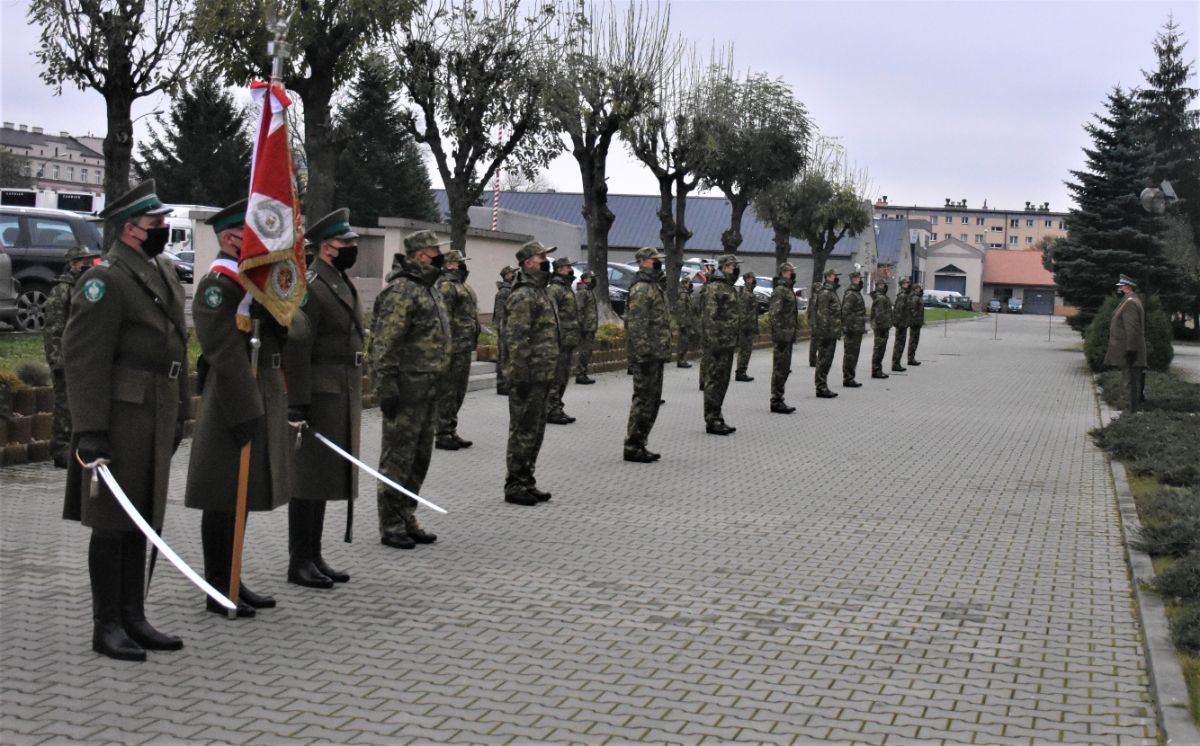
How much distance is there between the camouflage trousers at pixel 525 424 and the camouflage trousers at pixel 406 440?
171 cm

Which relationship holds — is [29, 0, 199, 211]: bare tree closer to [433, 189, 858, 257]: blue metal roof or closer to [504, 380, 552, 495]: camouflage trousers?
[504, 380, 552, 495]: camouflage trousers

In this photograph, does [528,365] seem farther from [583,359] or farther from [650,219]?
[650,219]

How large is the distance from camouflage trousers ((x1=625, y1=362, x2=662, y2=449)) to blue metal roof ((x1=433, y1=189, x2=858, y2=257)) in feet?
226

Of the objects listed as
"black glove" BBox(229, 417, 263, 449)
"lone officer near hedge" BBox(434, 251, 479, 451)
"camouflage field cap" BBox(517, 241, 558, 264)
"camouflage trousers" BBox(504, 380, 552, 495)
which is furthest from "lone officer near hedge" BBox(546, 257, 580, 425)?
"black glove" BBox(229, 417, 263, 449)

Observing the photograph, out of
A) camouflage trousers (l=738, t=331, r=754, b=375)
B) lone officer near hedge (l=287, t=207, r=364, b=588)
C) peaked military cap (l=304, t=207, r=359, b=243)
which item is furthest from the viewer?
camouflage trousers (l=738, t=331, r=754, b=375)

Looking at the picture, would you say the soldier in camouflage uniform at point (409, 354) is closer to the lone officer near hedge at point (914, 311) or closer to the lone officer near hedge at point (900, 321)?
the lone officer near hedge at point (900, 321)

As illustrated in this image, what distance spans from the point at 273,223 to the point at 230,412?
3.20ft

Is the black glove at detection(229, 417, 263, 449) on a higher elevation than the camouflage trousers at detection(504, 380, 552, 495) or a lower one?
higher

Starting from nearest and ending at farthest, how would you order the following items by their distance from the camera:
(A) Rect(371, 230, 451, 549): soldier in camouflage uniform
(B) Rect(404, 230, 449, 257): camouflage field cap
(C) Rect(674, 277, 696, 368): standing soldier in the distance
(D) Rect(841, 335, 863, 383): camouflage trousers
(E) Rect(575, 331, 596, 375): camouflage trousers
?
(A) Rect(371, 230, 451, 549): soldier in camouflage uniform
(B) Rect(404, 230, 449, 257): camouflage field cap
(E) Rect(575, 331, 596, 375): camouflage trousers
(D) Rect(841, 335, 863, 383): camouflage trousers
(C) Rect(674, 277, 696, 368): standing soldier in the distance

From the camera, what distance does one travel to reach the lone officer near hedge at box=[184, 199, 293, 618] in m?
6.16

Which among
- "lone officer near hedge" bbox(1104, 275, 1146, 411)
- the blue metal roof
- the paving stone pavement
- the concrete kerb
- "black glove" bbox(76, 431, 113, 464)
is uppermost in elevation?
the blue metal roof

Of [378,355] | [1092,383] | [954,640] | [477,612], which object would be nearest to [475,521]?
[378,355]

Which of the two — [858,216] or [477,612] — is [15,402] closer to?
[477,612]

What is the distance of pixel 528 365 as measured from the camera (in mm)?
10016
